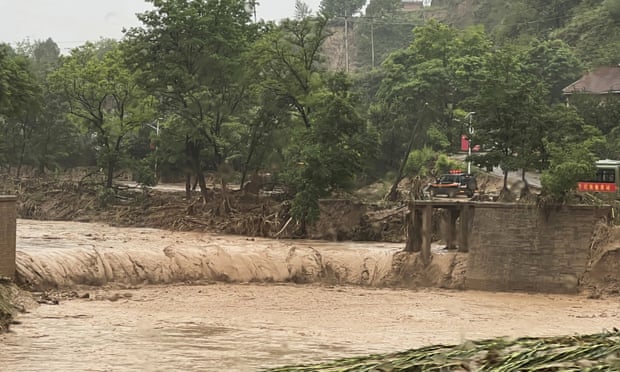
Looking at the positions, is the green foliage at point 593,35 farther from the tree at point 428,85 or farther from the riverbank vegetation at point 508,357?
the riverbank vegetation at point 508,357

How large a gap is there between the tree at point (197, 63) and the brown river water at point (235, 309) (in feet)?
32.6

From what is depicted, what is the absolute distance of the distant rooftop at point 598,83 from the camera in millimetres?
63625

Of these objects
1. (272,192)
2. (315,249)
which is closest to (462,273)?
(315,249)

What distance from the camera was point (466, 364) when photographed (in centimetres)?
446

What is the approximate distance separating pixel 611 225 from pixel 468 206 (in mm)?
4778

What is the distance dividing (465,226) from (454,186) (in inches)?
647

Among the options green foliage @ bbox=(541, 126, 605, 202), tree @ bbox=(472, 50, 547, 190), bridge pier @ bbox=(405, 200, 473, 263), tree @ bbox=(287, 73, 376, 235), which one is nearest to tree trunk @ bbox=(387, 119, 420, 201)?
tree @ bbox=(287, 73, 376, 235)

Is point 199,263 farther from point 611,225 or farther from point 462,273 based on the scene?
point 611,225

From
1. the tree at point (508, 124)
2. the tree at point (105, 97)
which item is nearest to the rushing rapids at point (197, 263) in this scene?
the tree at point (508, 124)

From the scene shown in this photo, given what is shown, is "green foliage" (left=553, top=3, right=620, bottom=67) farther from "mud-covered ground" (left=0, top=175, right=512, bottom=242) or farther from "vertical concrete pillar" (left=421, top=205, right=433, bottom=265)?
"vertical concrete pillar" (left=421, top=205, right=433, bottom=265)

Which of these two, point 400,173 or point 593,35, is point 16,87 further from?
point 593,35

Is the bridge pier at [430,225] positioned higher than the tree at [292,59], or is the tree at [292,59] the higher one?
the tree at [292,59]

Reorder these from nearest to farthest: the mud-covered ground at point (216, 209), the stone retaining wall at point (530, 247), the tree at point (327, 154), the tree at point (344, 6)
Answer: the stone retaining wall at point (530, 247), the tree at point (327, 154), the mud-covered ground at point (216, 209), the tree at point (344, 6)

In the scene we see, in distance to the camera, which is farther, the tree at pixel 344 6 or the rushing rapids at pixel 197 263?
the tree at pixel 344 6
